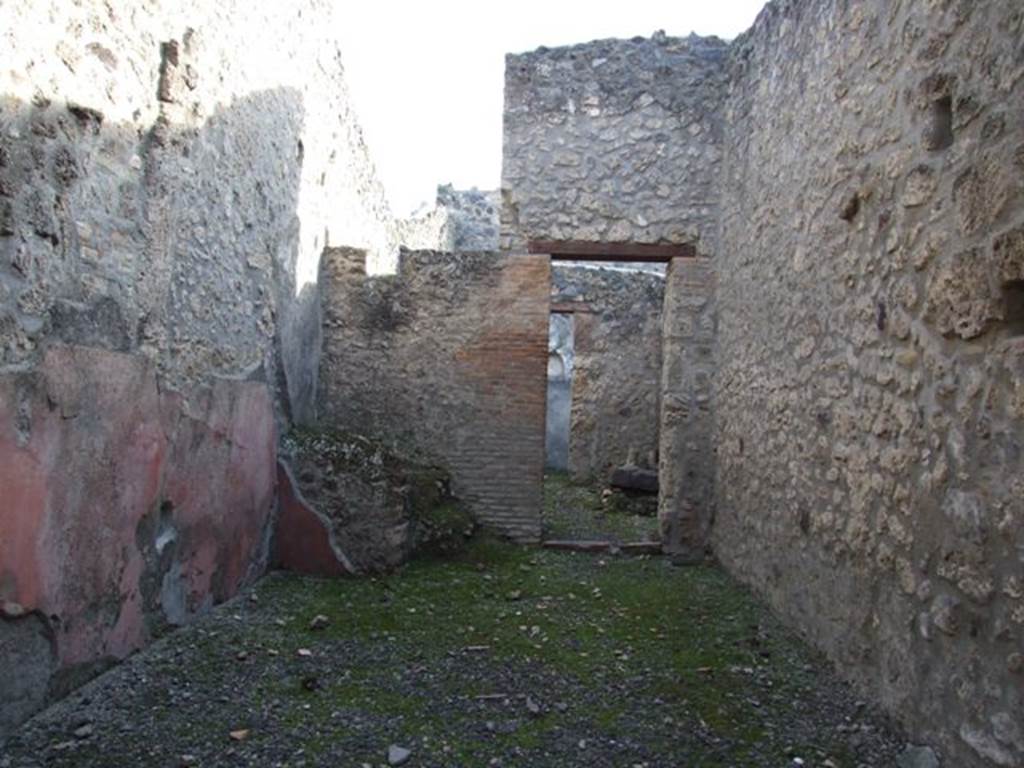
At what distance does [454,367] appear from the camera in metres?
5.54

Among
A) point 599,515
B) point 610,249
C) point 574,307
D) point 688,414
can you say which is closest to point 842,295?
point 688,414

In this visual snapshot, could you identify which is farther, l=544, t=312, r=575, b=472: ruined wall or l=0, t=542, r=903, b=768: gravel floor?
l=544, t=312, r=575, b=472: ruined wall

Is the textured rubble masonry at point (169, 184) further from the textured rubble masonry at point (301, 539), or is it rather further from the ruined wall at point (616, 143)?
the ruined wall at point (616, 143)

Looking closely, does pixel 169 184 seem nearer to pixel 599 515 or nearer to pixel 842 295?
pixel 842 295

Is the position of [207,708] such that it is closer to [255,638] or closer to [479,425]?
[255,638]

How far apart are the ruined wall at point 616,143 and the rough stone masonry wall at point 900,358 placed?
3.89 feet

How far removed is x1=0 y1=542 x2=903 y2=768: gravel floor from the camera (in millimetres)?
2408

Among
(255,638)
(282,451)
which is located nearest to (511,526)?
(282,451)

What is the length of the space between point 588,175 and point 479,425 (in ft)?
6.17

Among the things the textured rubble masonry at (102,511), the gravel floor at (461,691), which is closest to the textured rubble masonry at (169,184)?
the textured rubble masonry at (102,511)

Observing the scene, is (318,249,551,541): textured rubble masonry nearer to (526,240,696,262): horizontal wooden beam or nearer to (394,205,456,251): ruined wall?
(526,240,696,262): horizontal wooden beam

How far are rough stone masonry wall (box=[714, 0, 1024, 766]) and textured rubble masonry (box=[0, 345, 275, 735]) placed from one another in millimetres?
2578

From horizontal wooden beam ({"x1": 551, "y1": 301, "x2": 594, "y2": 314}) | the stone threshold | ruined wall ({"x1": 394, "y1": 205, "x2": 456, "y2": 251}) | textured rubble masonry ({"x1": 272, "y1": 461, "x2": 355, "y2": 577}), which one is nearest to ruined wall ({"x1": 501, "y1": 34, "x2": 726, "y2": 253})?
the stone threshold

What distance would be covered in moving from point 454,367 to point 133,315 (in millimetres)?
2764
